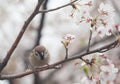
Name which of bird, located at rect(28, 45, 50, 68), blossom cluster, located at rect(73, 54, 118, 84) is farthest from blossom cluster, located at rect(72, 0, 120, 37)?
bird, located at rect(28, 45, 50, 68)

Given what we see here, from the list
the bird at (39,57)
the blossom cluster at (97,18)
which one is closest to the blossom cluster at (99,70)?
the blossom cluster at (97,18)

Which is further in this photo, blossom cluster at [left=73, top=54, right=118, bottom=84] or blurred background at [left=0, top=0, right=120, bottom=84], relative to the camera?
blurred background at [left=0, top=0, right=120, bottom=84]

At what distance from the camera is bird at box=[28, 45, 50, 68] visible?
3777mm

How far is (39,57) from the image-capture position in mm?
3867

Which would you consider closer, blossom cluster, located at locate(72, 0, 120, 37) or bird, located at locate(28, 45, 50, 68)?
blossom cluster, located at locate(72, 0, 120, 37)

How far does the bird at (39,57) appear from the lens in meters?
3.78

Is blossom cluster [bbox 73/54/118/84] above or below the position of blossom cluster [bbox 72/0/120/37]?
below

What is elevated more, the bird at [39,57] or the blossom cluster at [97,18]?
the blossom cluster at [97,18]

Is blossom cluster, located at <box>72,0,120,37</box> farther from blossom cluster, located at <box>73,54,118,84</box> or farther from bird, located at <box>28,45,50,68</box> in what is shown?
bird, located at <box>28,45,50,68</box>

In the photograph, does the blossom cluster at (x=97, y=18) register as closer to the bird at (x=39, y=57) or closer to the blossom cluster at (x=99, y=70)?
the blossom cluster at (x=99, y=70)

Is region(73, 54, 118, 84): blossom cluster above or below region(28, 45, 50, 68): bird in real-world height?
above

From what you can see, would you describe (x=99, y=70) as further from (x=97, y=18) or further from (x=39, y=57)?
(x=39, y=57)

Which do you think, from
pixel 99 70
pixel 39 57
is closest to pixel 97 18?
pixel 99 70

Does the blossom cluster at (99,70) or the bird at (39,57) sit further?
the bird at (39,57)
